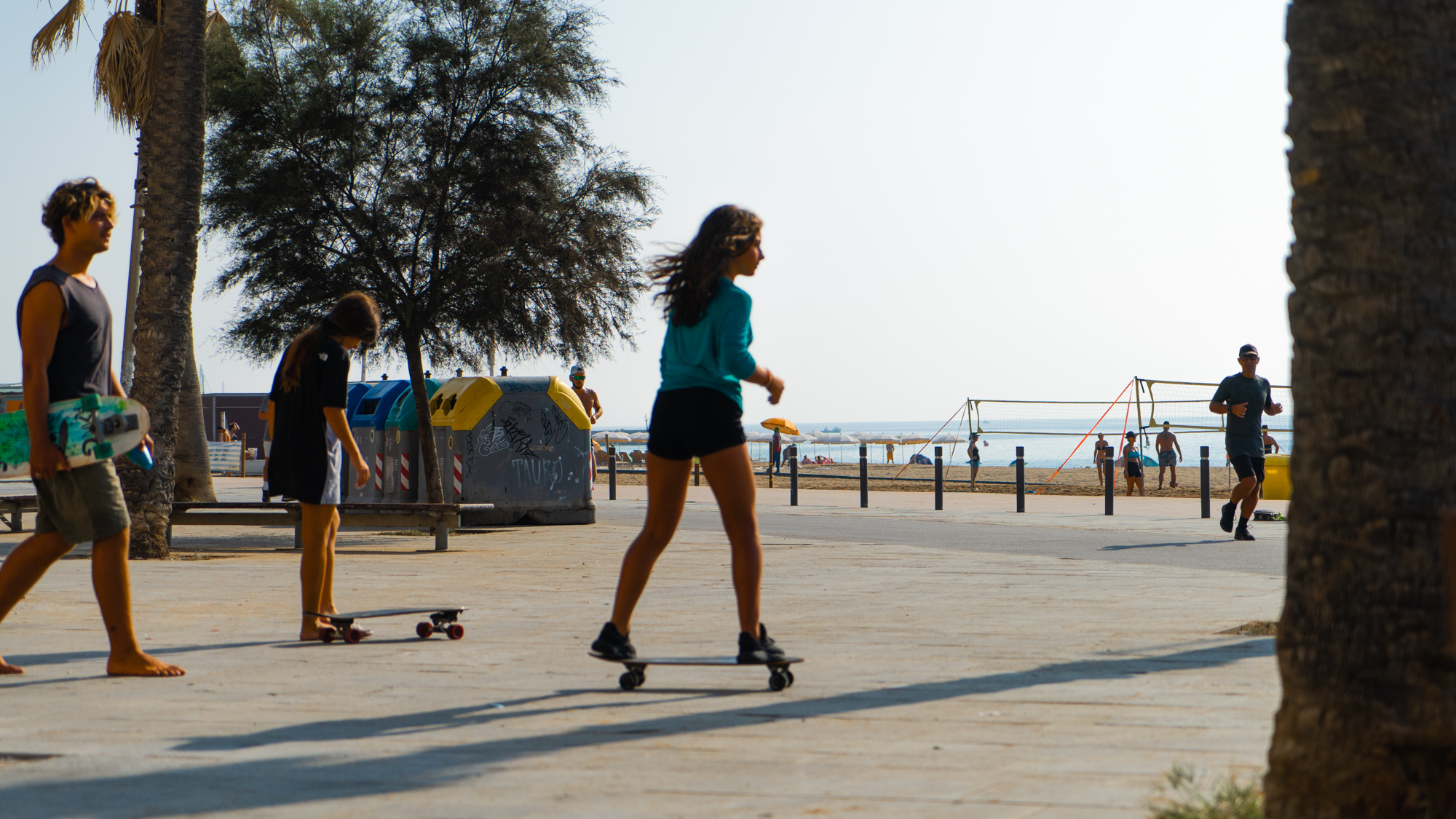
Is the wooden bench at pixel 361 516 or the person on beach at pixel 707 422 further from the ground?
the person on beach at pixel 707 422

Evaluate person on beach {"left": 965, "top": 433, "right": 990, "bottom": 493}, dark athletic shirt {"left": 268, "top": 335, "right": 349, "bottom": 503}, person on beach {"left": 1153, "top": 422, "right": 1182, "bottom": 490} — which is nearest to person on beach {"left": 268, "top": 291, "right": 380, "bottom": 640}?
A: dark athletic shirt {"left": 268, "top": 335, "right": 349, "bottom": 503}

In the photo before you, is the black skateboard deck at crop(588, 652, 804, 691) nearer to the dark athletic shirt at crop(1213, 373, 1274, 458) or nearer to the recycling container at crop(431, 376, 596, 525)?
the dark athletic shirt at crop(1213, 373, 1274, 458)

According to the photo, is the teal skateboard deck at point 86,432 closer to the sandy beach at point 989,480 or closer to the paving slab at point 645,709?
the paving slab at point 645,709

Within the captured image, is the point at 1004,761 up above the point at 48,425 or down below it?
below

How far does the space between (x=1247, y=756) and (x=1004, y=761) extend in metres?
0.67

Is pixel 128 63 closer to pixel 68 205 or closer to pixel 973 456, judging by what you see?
pixel 68 205

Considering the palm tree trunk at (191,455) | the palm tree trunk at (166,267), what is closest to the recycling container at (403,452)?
the palm tree trunk at (191,455)

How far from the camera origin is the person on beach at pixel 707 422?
4.91m

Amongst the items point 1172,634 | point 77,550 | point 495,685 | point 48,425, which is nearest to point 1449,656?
point 495,685

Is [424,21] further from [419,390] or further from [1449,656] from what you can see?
[1449,656]

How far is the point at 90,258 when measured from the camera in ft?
17.4

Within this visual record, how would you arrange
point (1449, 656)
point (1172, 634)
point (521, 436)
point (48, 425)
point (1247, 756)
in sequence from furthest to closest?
1. point (521, 436)
2. point (1172, 634)
3. point (48, 425)
4. point (1247, 756)
5. point (1449, 656)

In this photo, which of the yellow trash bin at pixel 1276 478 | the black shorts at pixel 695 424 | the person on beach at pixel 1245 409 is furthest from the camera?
the yellow trash bin at pixel 1276 478

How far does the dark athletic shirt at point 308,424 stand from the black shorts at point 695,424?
2141mm
